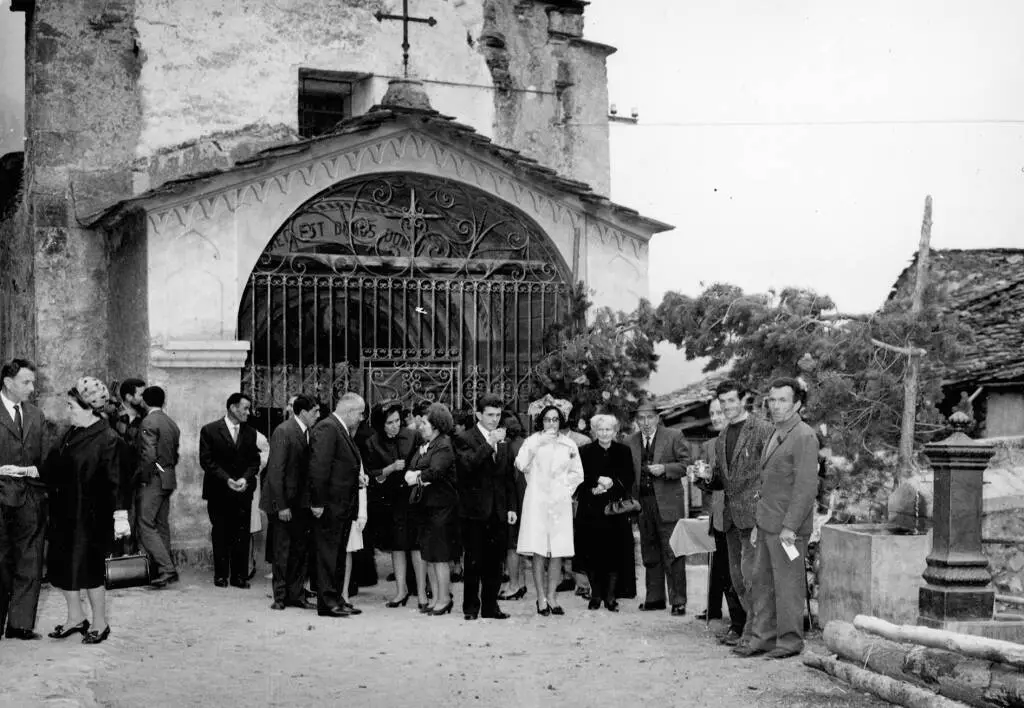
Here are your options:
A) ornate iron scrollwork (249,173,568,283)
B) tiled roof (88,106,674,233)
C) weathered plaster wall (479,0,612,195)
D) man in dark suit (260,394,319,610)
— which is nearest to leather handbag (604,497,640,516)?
man in dark suit (260,394,319,610)

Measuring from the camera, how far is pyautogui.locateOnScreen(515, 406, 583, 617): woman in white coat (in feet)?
37.2

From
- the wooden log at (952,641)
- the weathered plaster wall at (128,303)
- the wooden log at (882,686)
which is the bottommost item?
the wooden log at (882,686)

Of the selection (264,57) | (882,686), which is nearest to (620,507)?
(882,686)

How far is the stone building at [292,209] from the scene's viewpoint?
14211 millimetres

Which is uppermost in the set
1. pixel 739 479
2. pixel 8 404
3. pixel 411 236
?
pixel 411 236

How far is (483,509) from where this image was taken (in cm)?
1105

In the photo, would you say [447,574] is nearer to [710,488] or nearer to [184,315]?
[710,488]

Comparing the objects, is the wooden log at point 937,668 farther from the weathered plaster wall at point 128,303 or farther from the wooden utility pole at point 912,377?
the weathered plaster wall at point 128,303

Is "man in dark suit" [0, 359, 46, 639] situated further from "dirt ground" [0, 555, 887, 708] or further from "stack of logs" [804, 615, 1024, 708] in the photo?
"stack of logs" [804, 615, 1024, 708]

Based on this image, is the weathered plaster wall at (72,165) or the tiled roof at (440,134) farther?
the weathered plaster wall at (72,165)

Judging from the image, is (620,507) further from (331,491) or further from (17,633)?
(17,633)

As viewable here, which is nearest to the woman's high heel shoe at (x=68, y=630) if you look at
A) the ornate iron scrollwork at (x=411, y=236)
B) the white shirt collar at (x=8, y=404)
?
the white shirt collar at (x=8, y=404)

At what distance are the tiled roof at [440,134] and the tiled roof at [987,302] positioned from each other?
421 cm

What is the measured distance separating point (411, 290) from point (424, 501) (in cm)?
463
